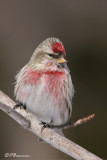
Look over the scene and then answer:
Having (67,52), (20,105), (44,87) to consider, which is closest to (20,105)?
(20,105)

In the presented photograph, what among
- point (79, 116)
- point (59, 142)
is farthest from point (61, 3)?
point (59, 142)

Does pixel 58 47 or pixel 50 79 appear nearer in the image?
pixel 58 47

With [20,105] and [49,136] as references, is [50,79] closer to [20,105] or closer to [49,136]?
[20,105]

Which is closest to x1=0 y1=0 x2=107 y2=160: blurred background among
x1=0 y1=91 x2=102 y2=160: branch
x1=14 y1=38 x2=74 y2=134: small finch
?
x1=14 y1=38 x2=74 y2=134: small finch

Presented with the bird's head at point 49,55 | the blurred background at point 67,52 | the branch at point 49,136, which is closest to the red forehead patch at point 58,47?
the bird's head at point 49,55

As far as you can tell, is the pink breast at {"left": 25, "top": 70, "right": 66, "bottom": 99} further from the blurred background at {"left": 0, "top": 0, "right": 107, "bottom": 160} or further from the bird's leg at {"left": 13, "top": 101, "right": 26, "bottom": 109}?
the blurred background at {"left": 0, "top": 0, "right": 107, "bottom": 160}

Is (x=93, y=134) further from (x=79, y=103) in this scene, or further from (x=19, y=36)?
(x=19, y=36)

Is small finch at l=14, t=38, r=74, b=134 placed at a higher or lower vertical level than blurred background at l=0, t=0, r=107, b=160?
lower
